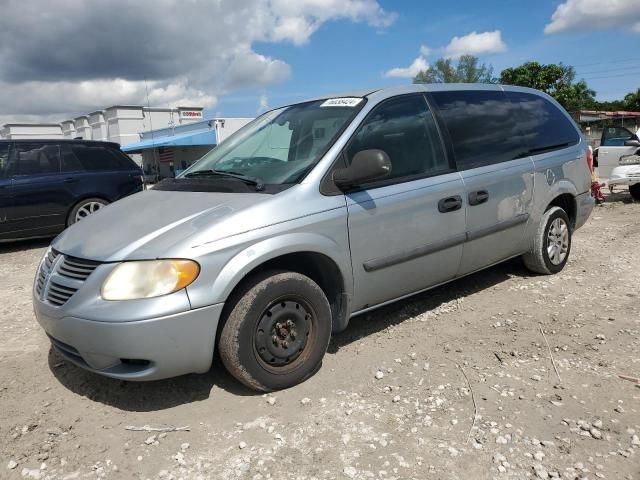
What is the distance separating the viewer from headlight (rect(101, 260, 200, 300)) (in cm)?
262

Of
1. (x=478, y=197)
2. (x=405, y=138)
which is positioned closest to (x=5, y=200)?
(x=405, y=138)

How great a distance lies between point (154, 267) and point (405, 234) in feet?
5.59

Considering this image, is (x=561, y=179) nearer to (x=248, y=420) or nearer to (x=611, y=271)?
(x=611, y=271)

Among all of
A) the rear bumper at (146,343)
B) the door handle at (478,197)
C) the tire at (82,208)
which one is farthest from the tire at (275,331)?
the tire at (82,208)

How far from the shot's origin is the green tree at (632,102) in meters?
52.6

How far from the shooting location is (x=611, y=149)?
11055 mm

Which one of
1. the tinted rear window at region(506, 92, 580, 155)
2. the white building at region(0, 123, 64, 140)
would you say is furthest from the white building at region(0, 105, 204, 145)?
the tinted rear window at region(506, 92, 580, 155)

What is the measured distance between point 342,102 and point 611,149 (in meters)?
9.64

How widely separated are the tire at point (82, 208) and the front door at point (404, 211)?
584cm

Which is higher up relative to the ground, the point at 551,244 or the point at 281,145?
the point at 281,145

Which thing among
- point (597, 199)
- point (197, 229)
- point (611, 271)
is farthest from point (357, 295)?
point (597, 199)

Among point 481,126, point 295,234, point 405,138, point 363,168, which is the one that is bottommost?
point 295,234

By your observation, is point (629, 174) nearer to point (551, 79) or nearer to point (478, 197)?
point (478, 197)

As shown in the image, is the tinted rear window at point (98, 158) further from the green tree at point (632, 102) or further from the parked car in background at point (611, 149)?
the green tree at point (632, 102)
